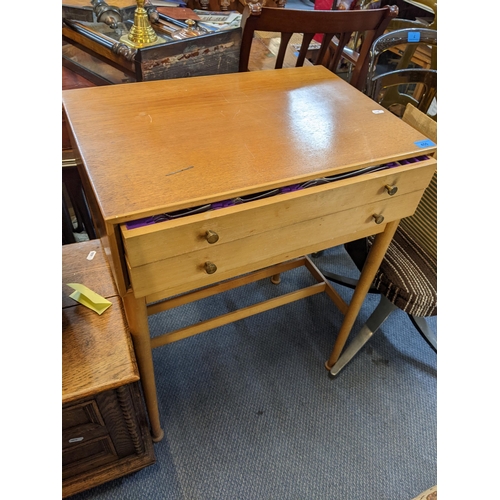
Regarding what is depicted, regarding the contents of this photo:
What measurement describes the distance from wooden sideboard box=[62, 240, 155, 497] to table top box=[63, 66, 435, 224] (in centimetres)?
35

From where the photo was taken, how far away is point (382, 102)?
125cm

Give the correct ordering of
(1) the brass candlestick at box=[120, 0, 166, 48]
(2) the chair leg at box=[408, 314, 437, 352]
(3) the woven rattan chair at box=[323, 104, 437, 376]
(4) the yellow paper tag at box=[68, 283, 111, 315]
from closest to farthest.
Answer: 1. (4) the yellow paper tag at box=[68, 283, 111, 315]
2. (1) the brass candlestick at box=[120, 0, 166, 48]
3. (3) the woven rattan chair at box=[323, 104, 437, 376]
4. (2) the chair leg at box=[408, 314, 437, 352]

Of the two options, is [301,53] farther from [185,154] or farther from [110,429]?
[110,429]

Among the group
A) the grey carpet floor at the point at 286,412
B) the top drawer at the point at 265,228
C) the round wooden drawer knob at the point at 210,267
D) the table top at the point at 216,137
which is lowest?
the grey carpet floor at the point at 286,412

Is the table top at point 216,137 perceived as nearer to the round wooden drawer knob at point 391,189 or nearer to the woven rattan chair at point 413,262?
the round wooden drawer knob at point 391,189

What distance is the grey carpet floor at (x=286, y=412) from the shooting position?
109 centimetres

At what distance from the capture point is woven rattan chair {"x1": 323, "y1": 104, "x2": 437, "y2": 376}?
3.45 ft

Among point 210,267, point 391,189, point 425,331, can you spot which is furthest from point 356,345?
point 210,267

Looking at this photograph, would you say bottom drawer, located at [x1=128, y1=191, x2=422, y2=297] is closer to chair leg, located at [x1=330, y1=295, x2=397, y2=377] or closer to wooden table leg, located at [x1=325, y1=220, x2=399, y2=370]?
wooden table leg, located at [x1=325, y1=220, x2=399, y2=370]

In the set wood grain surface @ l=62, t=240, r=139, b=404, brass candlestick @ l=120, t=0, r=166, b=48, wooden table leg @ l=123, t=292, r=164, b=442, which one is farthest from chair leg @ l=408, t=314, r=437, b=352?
brass candlestick @ l=120, t=0, r=166, b=48

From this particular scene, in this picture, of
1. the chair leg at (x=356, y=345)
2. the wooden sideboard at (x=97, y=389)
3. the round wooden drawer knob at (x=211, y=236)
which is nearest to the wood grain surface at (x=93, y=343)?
the wooden sideboard at (x=97, y=389)

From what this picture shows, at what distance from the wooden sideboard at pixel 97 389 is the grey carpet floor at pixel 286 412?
9cm

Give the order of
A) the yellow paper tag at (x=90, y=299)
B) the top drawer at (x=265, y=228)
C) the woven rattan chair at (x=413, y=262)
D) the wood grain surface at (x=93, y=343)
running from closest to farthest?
the top drawer at (x=265, y=228) < the wood grain surface at (x=93, y=343) < the yellow paper tag at (x=90, y=299) < the woven rattan chair at (x=413, y=262)

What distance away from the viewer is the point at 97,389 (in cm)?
73
